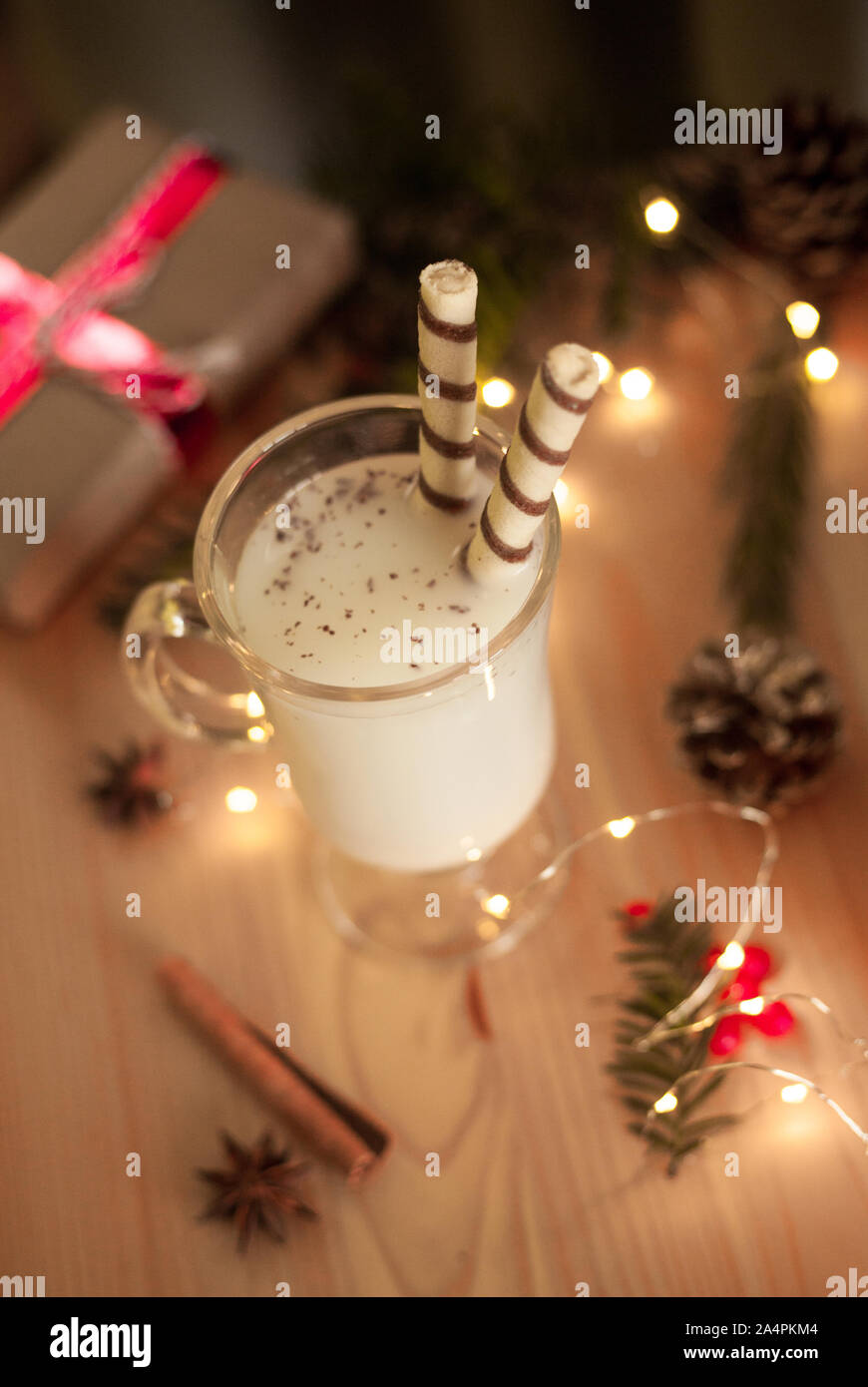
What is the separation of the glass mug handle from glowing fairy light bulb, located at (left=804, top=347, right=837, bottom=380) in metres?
0.47

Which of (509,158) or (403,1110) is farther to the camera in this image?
(509,158)

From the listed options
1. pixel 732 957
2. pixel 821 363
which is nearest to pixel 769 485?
pixel 821 363

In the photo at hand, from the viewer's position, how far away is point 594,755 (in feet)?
2.81

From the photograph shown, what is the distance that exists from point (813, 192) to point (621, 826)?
50 cm

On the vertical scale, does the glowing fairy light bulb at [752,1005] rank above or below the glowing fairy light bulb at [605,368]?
below

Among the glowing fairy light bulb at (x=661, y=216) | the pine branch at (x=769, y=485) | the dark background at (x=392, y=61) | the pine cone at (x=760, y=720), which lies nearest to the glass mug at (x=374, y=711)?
the pine cone at (x=760, y=720)

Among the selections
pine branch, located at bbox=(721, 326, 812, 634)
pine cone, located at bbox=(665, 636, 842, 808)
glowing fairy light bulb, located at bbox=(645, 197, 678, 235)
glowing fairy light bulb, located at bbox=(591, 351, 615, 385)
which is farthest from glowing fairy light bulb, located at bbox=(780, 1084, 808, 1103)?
glowing fairy light bulb, located at bbox=(645, 197, 678, 235)

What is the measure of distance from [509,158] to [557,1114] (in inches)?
29.6

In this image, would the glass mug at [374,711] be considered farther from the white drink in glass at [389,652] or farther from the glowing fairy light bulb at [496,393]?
the glowing fairy light bulb at [496,393]

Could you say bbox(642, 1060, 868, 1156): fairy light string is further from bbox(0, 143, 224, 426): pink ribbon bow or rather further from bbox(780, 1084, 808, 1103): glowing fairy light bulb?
bbox(0, 143, 224, 426): pink ribbon bow

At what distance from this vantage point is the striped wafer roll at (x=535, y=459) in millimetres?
481

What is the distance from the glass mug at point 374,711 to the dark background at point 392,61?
0.59 meters
